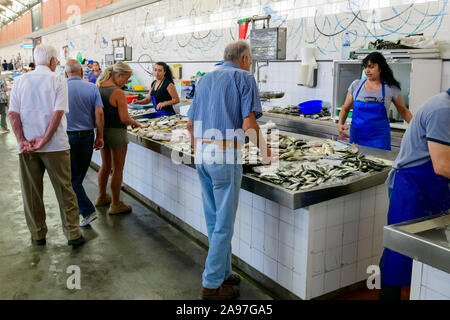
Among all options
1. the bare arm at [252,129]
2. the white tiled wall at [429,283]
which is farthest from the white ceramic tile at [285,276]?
the white tiled wall at [429,283]

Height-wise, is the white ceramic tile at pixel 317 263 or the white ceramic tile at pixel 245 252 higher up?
the white ceramic tile at pixel 317 263

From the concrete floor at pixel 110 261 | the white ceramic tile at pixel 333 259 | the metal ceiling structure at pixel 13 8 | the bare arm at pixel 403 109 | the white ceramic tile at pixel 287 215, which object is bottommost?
the concrete floor at pixel 110 261

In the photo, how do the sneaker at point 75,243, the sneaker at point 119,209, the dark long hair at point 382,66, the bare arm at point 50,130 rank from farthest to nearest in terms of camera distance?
the sneaker at point 119,209 → the dark long hair at point 382,66 → the sneaker at point 75,243 → the bare arm at point 50,130

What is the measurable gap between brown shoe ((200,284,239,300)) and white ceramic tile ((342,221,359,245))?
2.73 ft

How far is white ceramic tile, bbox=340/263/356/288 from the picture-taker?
9.80 ft

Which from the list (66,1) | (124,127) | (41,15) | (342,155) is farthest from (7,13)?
(342,155)

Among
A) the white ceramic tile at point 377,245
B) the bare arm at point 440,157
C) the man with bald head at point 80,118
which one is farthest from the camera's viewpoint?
the man with bald head at point 80,118

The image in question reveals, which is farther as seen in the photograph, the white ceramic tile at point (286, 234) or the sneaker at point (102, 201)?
the sneaker at point (102, 201)

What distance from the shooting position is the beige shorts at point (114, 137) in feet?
14.9

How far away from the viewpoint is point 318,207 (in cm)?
273

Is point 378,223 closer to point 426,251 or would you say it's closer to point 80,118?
point 426,251

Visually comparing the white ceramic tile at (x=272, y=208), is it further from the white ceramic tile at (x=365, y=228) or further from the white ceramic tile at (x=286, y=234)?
the white ceramic tile at (x=365, y=228)
